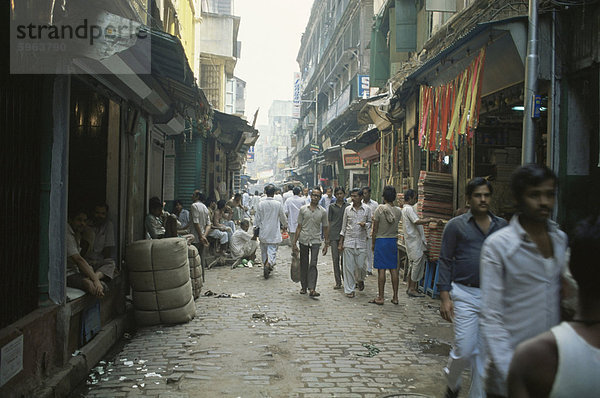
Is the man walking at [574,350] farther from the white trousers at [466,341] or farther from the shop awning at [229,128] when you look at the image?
the shop awning at [229,128]

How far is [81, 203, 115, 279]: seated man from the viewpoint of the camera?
6.27m

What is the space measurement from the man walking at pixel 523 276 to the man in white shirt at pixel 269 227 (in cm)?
824

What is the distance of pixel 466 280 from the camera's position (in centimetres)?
382

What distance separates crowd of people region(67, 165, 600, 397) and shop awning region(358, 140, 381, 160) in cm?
858

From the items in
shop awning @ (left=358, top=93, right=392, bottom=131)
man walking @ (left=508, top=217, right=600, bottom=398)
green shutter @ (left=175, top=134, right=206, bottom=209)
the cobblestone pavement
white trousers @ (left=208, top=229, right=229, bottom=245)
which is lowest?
the cobblestone pavement

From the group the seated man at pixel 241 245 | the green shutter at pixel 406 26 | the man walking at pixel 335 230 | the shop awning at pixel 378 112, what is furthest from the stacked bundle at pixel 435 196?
the green shutter at pixel 406 26

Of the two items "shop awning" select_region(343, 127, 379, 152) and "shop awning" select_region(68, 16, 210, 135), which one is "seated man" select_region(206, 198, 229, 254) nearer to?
"shop awning" select_region(68, 16, 210, 135)

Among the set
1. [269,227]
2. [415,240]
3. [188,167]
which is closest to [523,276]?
[415,240]

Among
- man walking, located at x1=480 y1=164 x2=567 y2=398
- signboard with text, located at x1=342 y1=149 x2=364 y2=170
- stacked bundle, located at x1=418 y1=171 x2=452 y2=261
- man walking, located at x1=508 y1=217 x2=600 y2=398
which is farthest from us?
signboard with text, located at x1=342 y1=149 x2=364 y2=170

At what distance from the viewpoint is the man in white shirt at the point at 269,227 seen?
10797 mm

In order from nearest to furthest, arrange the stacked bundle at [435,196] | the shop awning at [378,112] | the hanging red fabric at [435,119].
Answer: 1. the hanging red fabric at [435,119]
2. the stacked bundle at [435,196]
3. the shop awning at [378,112]

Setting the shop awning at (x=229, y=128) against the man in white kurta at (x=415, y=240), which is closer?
the man in white kurta at (x=415, y=240)

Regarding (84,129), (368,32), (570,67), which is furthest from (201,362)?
(368,32)

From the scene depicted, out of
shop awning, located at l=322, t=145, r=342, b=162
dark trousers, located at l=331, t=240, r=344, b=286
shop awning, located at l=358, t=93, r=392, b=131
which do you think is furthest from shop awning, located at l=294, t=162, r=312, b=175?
dark trousers, located at l=331, t=240, r=344, b=286
